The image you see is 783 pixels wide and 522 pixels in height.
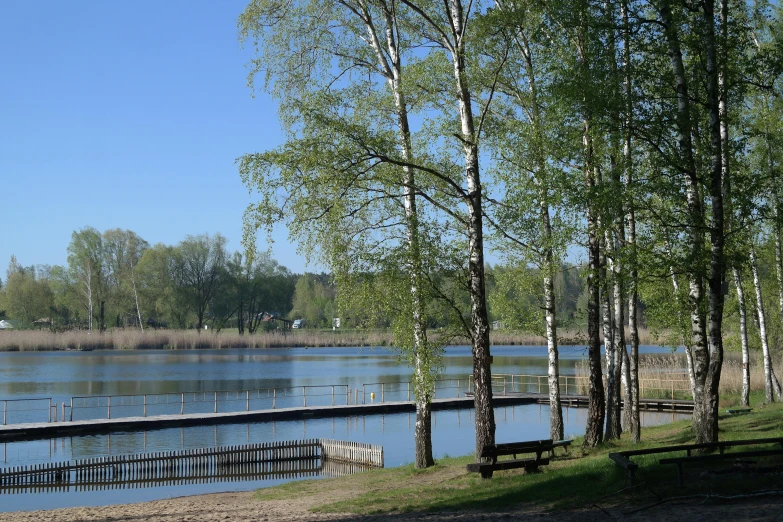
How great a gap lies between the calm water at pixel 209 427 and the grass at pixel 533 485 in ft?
12.5

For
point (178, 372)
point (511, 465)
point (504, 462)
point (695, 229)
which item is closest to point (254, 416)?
point (504, 462)

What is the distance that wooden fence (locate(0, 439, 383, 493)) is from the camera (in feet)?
65.1

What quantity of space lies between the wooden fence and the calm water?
2.63ft

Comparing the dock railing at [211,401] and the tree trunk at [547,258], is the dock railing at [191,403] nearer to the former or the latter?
the dock railing at [211,401]

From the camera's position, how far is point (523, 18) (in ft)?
44.0

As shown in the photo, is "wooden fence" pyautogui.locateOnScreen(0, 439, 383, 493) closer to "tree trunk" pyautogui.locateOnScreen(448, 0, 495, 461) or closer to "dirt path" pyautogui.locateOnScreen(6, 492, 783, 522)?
"dirt path" pyautogui.locateOnScreen(6, 492, 783, 522)

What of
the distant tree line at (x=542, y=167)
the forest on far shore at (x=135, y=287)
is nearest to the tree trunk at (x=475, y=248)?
the distant tree line at (x=542, y=167)

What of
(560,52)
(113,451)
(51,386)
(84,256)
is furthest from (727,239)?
(84,256)

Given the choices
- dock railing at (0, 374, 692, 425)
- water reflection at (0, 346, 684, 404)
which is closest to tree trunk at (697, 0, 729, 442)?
dock railing at (0, 374, 692, 425)

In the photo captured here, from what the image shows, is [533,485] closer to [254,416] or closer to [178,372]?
[254,416]

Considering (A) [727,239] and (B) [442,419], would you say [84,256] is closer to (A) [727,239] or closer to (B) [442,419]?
(B) [442,419]

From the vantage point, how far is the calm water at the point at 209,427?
2270 centimetres

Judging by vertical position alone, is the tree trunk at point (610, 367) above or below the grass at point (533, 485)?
above

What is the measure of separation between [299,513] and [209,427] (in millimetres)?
19046
